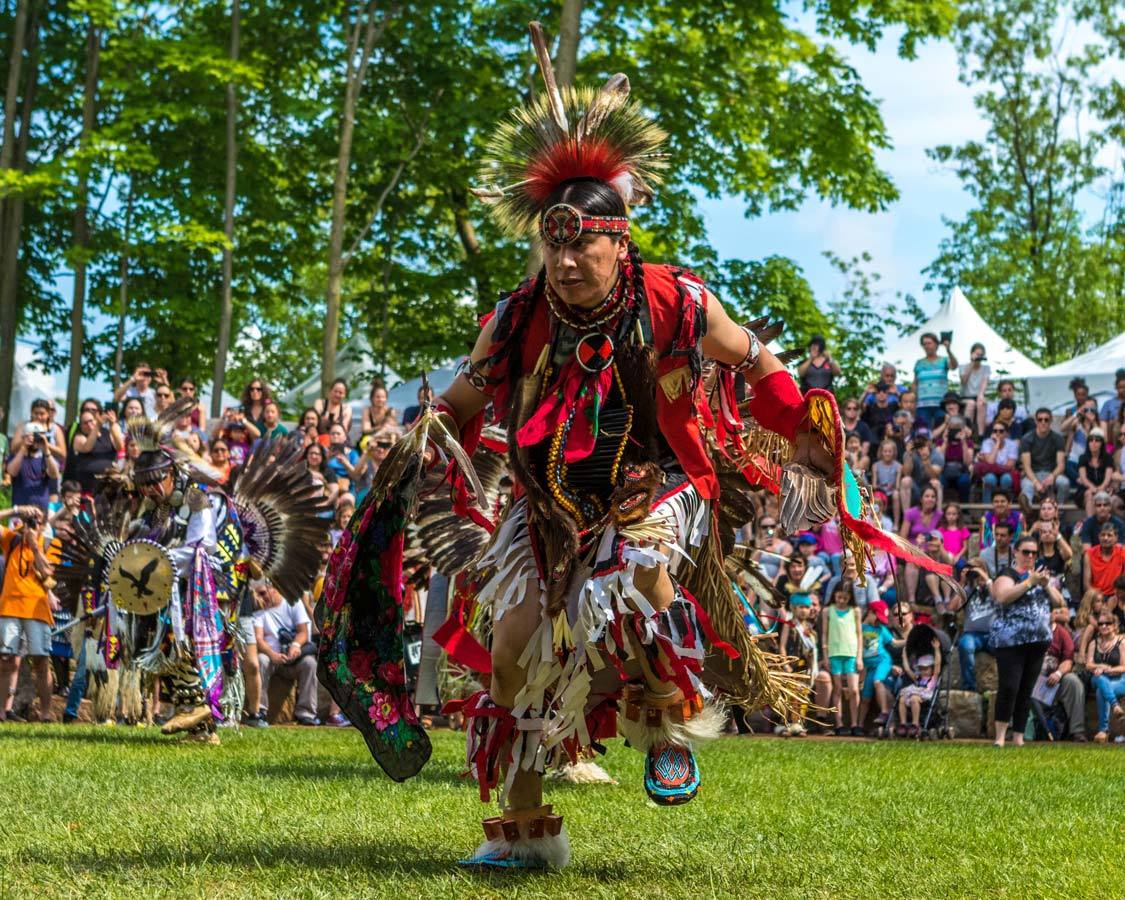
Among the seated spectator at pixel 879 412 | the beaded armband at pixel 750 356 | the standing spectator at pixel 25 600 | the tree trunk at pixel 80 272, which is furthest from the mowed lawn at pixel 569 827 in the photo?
the tree trunk at pixel 80 272

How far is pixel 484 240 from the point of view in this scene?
22844mm

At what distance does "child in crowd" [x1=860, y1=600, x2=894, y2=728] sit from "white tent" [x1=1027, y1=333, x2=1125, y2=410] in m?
6.62

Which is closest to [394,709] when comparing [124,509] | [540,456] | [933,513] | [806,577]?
[540,456]

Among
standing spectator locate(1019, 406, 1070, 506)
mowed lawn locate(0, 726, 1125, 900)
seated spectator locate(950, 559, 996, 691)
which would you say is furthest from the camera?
standing spectator locate(1019, 406, 1070, 506)

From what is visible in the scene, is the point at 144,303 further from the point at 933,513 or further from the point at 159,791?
the point at 159,791

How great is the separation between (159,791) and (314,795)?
0.62m

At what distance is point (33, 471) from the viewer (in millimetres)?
12586

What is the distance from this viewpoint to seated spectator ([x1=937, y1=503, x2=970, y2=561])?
39.4 feet

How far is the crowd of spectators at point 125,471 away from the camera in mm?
10938

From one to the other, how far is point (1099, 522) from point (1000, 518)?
919 mm

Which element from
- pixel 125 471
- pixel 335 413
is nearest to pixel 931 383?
pixel 335 413

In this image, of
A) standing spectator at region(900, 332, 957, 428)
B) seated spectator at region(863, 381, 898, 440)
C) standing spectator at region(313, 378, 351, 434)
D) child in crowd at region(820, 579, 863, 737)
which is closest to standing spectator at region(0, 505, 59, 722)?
standing spectator at region(313, 378, 351, 434)

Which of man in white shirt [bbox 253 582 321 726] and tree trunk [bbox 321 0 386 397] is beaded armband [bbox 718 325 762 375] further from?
tree trunk [bbox 321 0 386 397]

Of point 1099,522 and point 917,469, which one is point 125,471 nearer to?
point 917,469
